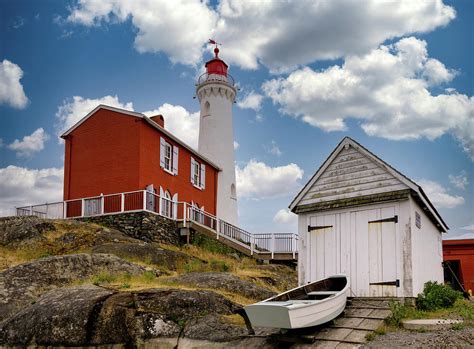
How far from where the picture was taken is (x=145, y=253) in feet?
69.9

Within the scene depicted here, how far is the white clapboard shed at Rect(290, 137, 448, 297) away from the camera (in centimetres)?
1339

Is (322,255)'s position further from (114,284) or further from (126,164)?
(126,164)

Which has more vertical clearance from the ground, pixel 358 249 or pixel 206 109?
pixel 206 109

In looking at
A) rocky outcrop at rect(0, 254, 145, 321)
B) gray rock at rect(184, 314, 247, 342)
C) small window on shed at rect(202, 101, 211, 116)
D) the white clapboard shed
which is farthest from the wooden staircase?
gray rock at rect(184, 314, 247, 342)

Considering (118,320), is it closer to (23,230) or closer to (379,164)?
(379,164)

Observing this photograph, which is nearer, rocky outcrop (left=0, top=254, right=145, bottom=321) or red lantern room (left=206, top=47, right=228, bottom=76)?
rocky outcrop (left=0, top=254, right=145, bottom=321)

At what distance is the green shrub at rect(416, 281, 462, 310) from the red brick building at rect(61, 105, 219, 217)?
1679 centimetres

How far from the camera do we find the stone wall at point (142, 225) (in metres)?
26.5

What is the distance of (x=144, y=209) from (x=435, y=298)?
16.4 meters

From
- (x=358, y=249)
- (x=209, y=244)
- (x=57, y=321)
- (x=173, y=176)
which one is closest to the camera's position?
(x=57, y=321)

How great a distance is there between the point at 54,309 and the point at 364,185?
8700mm

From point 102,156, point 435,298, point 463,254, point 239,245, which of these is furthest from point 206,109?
point 435,298

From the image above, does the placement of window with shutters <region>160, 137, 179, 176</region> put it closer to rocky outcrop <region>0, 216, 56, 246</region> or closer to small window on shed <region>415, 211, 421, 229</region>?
rocky outcrop <region>0, 216, 56, 246</region>

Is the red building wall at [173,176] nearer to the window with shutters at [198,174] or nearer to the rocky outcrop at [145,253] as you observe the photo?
the window with shutters at [198,174]
